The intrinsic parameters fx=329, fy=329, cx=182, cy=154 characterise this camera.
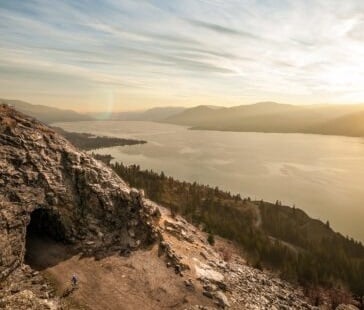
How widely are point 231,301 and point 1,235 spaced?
65.4ft

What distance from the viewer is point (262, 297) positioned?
3247 cm

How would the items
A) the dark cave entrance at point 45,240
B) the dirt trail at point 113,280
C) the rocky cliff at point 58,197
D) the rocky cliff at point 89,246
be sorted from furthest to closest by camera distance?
1. the dark cave entrance at point 45,240
2. the rocky cliff at point 58,197
3. the rocky cliff at point 89,246
4. the dirt trail at point 113,280

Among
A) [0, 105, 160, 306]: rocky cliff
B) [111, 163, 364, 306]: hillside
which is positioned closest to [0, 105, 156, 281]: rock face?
[0, 105, 160, 306]: rocky cliff

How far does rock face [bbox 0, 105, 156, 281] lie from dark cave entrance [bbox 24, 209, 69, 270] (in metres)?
0.10

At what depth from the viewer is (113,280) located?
89.1 ft

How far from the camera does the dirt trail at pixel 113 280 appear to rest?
2492 cm

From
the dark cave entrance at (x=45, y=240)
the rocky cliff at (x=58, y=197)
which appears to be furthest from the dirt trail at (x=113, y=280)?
the rocky cliff at (x=58, y=197)

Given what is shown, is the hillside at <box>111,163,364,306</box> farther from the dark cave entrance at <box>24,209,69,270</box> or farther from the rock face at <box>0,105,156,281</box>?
the dark cave entrance at <box>24,209,69,270</box>

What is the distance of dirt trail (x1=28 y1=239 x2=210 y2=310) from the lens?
2492 cm

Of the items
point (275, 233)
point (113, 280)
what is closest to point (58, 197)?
point (113, 280)

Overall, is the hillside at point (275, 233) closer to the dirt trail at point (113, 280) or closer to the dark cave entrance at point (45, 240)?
the dirt trail at point (113, 280)

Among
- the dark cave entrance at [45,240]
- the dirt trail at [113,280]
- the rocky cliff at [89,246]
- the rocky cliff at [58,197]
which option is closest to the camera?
the dirt trail at [113,280]

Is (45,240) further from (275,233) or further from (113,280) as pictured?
(275,233)

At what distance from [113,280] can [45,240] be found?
26.0 ft
